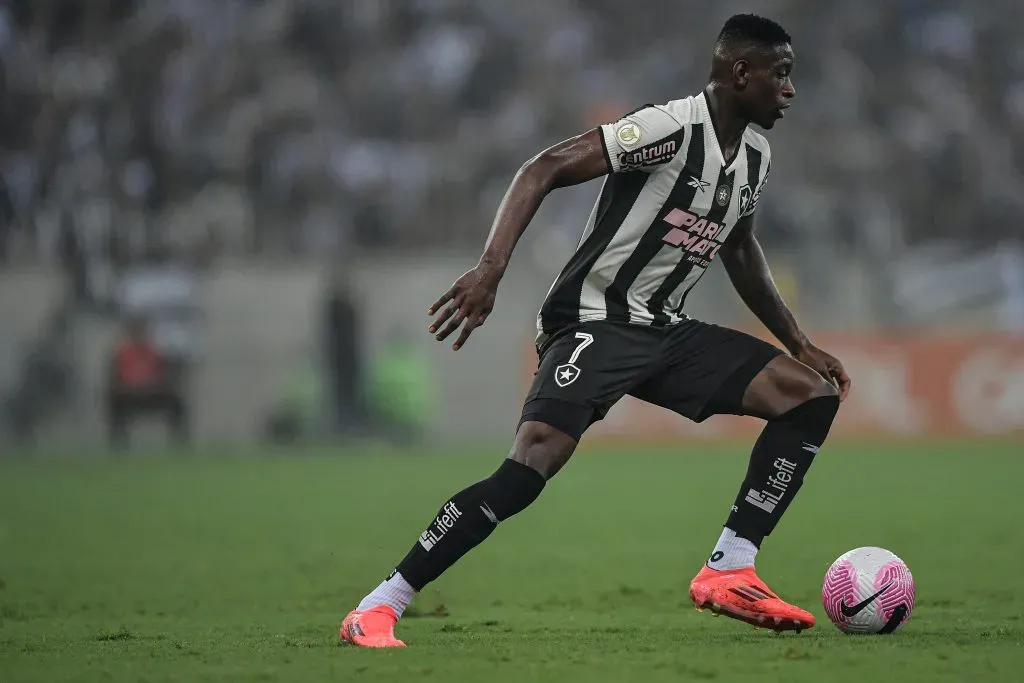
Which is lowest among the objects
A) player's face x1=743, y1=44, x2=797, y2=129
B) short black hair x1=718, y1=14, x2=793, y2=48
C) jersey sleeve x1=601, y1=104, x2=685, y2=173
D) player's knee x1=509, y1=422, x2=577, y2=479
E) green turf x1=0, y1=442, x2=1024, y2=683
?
green turf x1=0, y1=442, x2=1024, y2=683

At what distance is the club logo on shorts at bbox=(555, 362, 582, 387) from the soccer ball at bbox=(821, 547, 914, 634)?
1221mm

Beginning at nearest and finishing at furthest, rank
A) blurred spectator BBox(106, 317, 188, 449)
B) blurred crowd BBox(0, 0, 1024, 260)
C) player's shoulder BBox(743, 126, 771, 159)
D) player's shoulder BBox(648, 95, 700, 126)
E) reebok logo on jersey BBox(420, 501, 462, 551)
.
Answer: reebok logo on jersey BBox(420, 501, 462, 551), player's shoulder BBox(648, 95, 700, 126), player's shoulder BBox(743, 126, 771, 159), blurred spectator BBox(106, 317, 188, 449), blurred crowd BBox(0, 0, 1024, 260)

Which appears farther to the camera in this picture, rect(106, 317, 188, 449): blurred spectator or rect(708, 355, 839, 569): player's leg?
rect(106, 317, 188, 449): blurred spectator

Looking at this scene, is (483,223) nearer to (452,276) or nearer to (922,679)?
(452,276)

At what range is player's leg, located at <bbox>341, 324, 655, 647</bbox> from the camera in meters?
5.20

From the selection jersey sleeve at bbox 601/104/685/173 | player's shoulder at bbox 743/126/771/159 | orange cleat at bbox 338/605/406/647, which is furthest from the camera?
player's shoulder at bbox 743/126/771/159

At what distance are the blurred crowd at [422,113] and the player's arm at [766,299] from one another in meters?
16.9

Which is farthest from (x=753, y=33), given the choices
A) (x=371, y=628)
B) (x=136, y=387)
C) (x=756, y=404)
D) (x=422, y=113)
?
(x=422, y=113)

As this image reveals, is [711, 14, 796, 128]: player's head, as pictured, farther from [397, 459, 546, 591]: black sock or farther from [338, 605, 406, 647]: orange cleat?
[338, 605, 406, 647]: orange cleat

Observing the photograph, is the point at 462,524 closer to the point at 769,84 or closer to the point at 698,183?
the point at 698,183

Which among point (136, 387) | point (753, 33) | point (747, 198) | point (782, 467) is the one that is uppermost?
point (753, 33)

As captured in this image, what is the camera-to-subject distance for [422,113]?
25.2 metres

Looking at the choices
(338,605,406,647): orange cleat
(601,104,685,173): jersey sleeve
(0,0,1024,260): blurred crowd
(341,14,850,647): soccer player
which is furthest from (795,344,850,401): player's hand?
(0,0,1024,260): blurred crowd

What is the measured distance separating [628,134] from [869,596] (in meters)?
1.90
